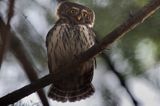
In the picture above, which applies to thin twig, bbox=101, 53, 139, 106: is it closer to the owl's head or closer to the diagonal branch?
the diagonal branch

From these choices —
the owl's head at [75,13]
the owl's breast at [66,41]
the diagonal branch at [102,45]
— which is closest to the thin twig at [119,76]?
the diagonal branch at [102,45]

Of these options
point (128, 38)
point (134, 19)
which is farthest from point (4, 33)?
point (128, 38)

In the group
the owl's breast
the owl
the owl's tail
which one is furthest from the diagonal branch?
the owl's breast

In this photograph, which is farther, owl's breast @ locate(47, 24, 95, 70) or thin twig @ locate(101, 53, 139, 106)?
owl's breast @ locate(47, 24, 95, 70)

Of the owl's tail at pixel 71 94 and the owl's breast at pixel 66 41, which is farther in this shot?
the owl's breast at pixel 66 41

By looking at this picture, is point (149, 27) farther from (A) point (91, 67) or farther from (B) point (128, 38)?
(A) point (91, 67)

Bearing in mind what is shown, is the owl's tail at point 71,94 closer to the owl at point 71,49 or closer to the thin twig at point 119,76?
the owl at point 71,49

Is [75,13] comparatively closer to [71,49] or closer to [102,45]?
[71,49]

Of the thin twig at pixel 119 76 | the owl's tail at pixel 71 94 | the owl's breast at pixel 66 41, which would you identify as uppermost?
the thin twig at pixel 119 76
